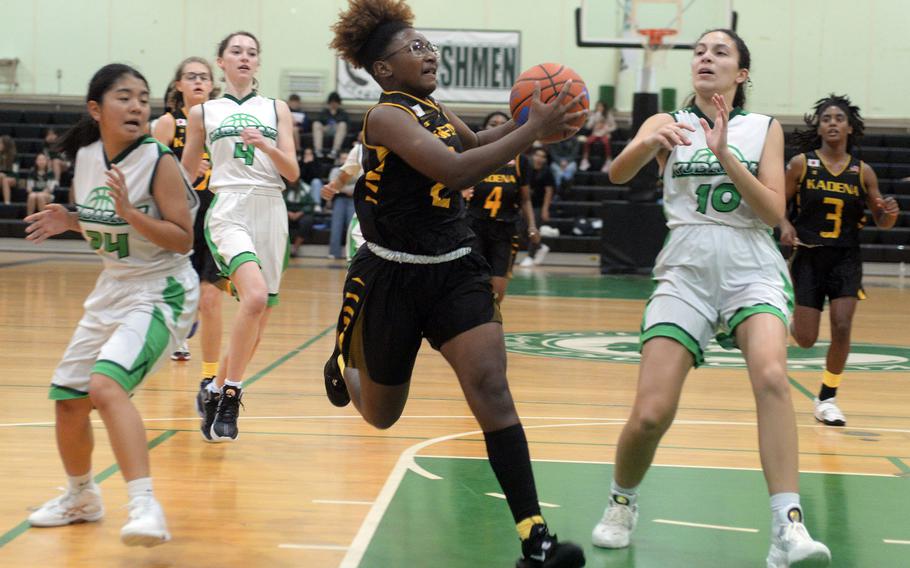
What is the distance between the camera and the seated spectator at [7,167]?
59.5 feet

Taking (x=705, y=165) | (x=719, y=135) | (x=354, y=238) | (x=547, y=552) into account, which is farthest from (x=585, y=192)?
(x=547, y=552)

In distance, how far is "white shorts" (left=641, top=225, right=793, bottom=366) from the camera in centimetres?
379

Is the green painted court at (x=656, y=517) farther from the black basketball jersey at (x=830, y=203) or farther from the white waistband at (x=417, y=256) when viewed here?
the black basketball jersey at (x=830, y=203)

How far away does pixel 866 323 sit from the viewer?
10.9m

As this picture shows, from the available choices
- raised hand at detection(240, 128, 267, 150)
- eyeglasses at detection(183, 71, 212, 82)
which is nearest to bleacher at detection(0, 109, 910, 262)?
eyeglasses at detection(183, 71, 212, 82)

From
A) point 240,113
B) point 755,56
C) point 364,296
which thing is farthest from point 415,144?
point 755,56

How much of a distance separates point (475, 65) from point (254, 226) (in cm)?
1568

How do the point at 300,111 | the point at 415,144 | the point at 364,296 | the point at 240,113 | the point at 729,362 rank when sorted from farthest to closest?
the point at 300,111, the point at 729,362, the point at 240,113, the point at 364,296, the point at 415,144

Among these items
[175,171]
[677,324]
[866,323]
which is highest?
[175,171]

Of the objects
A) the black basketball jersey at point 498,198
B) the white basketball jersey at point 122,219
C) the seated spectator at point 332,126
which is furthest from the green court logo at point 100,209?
the seated spectator at point 332,126

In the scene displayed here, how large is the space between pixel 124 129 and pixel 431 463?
199cm

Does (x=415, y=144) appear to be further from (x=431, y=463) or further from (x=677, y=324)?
(x=431, y=463)

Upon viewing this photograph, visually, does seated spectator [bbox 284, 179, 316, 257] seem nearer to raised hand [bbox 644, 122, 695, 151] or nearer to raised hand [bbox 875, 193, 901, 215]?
raised hand [bbox 875, 193, 901, 215]

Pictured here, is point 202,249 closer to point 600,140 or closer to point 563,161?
point 563,161
